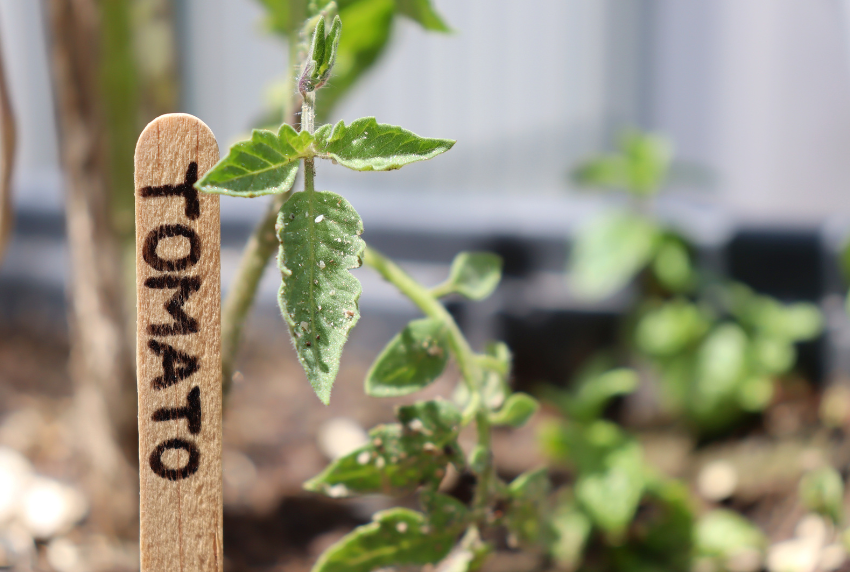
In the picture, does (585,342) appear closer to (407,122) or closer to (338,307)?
(407,122)

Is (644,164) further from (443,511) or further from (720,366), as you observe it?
(443,511)

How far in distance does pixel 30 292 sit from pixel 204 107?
2.06 feet

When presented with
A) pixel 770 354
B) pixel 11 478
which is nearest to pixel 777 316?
pixel 770 354

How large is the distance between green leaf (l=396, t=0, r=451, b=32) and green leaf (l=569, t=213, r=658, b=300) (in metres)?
0.60

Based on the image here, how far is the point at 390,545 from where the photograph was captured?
385mm

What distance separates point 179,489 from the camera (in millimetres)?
341

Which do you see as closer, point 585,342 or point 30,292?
point 585,342

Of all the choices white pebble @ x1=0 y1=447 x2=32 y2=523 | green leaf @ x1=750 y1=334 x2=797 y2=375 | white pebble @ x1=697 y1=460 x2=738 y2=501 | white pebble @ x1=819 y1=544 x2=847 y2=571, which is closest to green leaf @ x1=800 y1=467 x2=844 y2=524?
white pebble @ x1=819 y1=544 x2=847 y2=571

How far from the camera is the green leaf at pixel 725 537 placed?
0.62 m

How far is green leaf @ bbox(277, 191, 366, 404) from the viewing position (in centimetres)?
28

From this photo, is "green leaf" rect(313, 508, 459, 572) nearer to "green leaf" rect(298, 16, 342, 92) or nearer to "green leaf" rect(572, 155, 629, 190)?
"green leaf" rect(298, 16, 342, 92)

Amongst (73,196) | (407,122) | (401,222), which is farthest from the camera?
(407,122)

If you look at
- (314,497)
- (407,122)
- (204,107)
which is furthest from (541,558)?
(204,107)

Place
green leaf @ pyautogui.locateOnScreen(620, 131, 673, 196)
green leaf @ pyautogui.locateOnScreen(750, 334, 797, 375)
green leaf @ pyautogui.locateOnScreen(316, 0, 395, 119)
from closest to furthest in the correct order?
green leaf @ pyautogui.locateOnScreen(316, 0, 395, 119)
green leaf @ pyautogui.locateOnScreen(750, 334, 797, 375)
green leaf @ pyautogui.locateOnScreen(620, 131, 673, 196)
